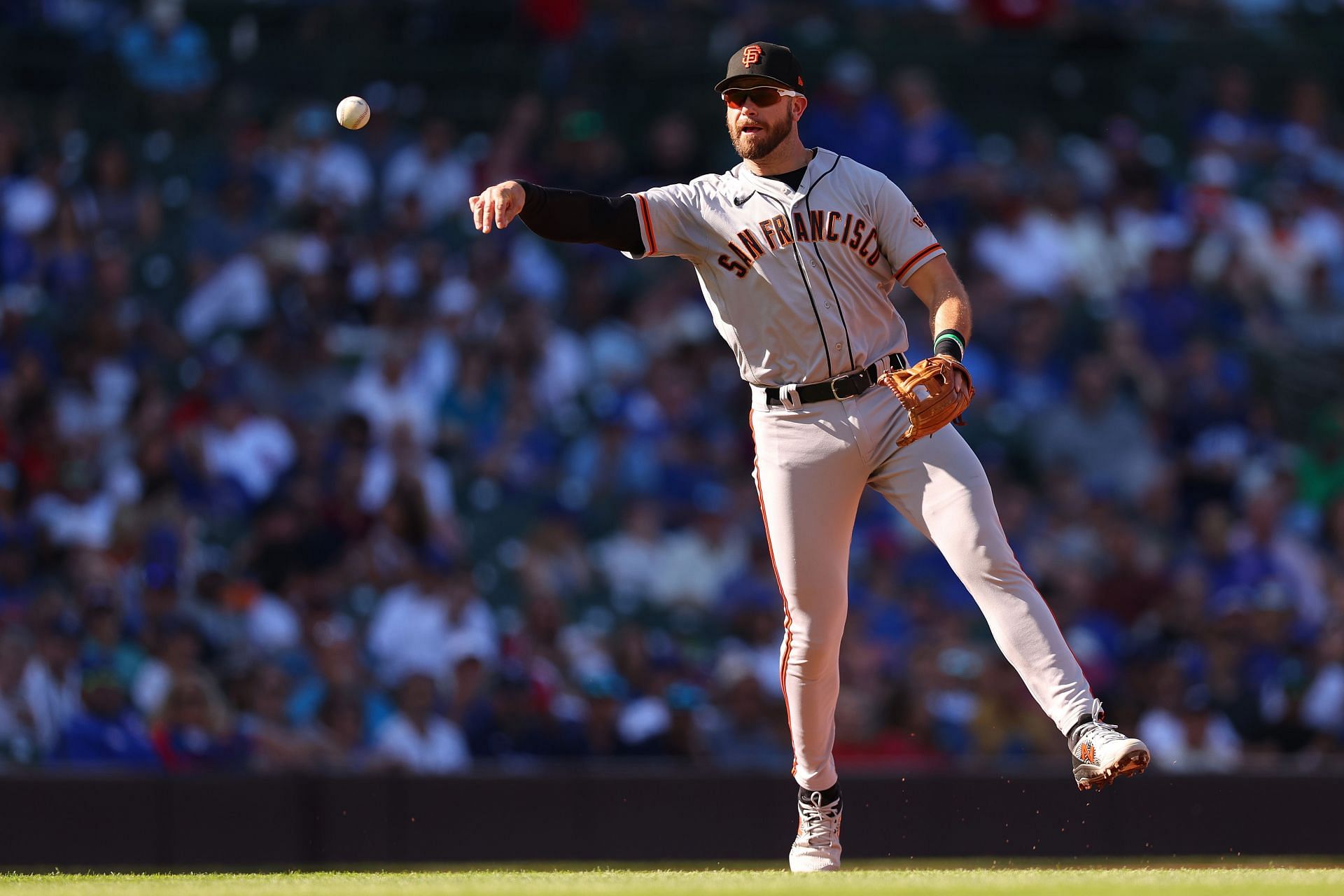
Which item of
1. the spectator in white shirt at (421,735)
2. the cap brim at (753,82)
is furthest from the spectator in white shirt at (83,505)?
the cap brim at (753,82)

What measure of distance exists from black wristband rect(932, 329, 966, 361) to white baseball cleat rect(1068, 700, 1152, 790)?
3.51 ft

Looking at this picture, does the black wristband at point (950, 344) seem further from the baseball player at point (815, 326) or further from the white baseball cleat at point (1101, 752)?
the white baseball cleat at point (1101, 752)

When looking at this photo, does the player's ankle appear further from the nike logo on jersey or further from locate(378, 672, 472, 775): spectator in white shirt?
locate(378, 672, 472, 775): spectator in white shirt

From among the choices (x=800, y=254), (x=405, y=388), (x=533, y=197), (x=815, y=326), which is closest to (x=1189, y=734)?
(x=405, y=388)

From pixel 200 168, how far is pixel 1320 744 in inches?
297

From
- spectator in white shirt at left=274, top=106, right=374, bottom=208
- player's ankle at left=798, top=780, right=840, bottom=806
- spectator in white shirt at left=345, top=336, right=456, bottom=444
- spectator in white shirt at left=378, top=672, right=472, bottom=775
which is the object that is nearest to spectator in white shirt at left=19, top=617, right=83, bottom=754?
spectator in white shirt at left=378, top=672, right=472, bottom=775

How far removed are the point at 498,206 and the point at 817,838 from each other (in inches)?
85.8

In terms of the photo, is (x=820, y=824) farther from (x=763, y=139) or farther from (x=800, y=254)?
(x=763, y=139)

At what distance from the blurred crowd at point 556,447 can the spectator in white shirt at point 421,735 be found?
0.03 metres

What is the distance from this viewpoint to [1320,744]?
1059 cm

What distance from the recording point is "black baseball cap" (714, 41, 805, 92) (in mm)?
5820

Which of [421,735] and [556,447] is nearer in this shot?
[421,735]

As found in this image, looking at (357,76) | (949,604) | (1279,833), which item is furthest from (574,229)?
(357,76)

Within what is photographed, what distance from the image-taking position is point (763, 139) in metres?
5.93
